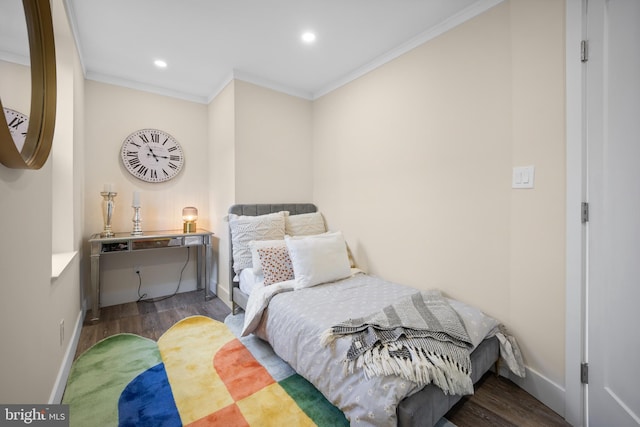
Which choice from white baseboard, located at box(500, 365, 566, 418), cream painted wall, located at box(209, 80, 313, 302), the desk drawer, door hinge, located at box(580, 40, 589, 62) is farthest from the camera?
cream painted wall, located at box(209, 80, 313, 302)

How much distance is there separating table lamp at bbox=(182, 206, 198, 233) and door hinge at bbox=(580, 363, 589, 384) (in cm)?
354

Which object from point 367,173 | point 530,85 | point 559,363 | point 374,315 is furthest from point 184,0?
point 559,363

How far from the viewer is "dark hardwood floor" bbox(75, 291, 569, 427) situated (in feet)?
4.79

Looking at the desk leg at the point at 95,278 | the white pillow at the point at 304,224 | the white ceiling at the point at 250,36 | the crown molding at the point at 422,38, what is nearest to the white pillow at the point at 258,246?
the white pillow at the point at 304,224

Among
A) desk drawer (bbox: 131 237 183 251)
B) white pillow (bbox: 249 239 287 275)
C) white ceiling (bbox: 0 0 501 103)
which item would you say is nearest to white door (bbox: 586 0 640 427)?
white ceiling (bbox: 0 0 501 103)

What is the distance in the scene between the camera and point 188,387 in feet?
5.45

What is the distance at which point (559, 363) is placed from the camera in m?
1.53

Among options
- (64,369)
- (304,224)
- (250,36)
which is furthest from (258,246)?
(250,36)

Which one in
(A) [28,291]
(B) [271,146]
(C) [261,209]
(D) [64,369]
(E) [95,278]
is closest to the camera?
(A) [28,291]

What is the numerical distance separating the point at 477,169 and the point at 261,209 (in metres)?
2.10

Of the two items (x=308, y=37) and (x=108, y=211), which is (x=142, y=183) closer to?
(x=108, y=211)

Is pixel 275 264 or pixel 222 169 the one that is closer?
pixel 275 264

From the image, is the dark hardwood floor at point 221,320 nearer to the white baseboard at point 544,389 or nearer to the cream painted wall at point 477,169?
the white baseboard at point 544,389

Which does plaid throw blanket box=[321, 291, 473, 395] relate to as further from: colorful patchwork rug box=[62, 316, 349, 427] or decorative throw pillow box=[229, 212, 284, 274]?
decorative throw pillow box=[229, 212, 284, 274]
